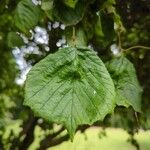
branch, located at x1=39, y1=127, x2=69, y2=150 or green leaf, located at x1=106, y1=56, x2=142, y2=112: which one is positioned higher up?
green leaf, located at x1=106, y1=56, x2=142, y2=112

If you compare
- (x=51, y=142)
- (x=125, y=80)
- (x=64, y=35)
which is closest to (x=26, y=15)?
(x=64, y=35)

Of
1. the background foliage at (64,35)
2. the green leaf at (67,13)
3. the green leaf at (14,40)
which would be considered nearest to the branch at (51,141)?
the background foliage at (64,35)

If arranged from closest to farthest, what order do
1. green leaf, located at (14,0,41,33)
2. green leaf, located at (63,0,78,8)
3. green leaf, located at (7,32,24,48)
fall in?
green leaf, located at (63,0,78,8)
green leaf, located at (14,0,41,33)
green leaf, located at (7,32,24,48)

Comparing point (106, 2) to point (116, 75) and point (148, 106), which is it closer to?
point (116, 75)

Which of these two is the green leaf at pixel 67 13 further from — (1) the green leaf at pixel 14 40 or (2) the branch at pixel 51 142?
(2) the branch at pixel 51 142

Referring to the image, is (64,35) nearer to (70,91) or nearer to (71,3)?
(71,3)

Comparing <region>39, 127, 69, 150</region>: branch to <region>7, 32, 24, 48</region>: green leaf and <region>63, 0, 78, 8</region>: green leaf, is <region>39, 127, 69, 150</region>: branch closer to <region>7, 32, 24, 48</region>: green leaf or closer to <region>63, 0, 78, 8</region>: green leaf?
<region>7, 32, 24, 48</region>: green leaf

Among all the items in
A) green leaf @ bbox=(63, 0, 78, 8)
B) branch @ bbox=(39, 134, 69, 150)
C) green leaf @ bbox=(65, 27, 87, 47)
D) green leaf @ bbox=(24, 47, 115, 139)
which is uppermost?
green leaf @ bbox=(63, 0, 78, 8)

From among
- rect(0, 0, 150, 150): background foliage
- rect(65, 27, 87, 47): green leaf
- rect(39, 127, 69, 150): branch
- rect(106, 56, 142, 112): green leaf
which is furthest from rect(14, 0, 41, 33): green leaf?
rect(39, 127, 69, 150): branch
